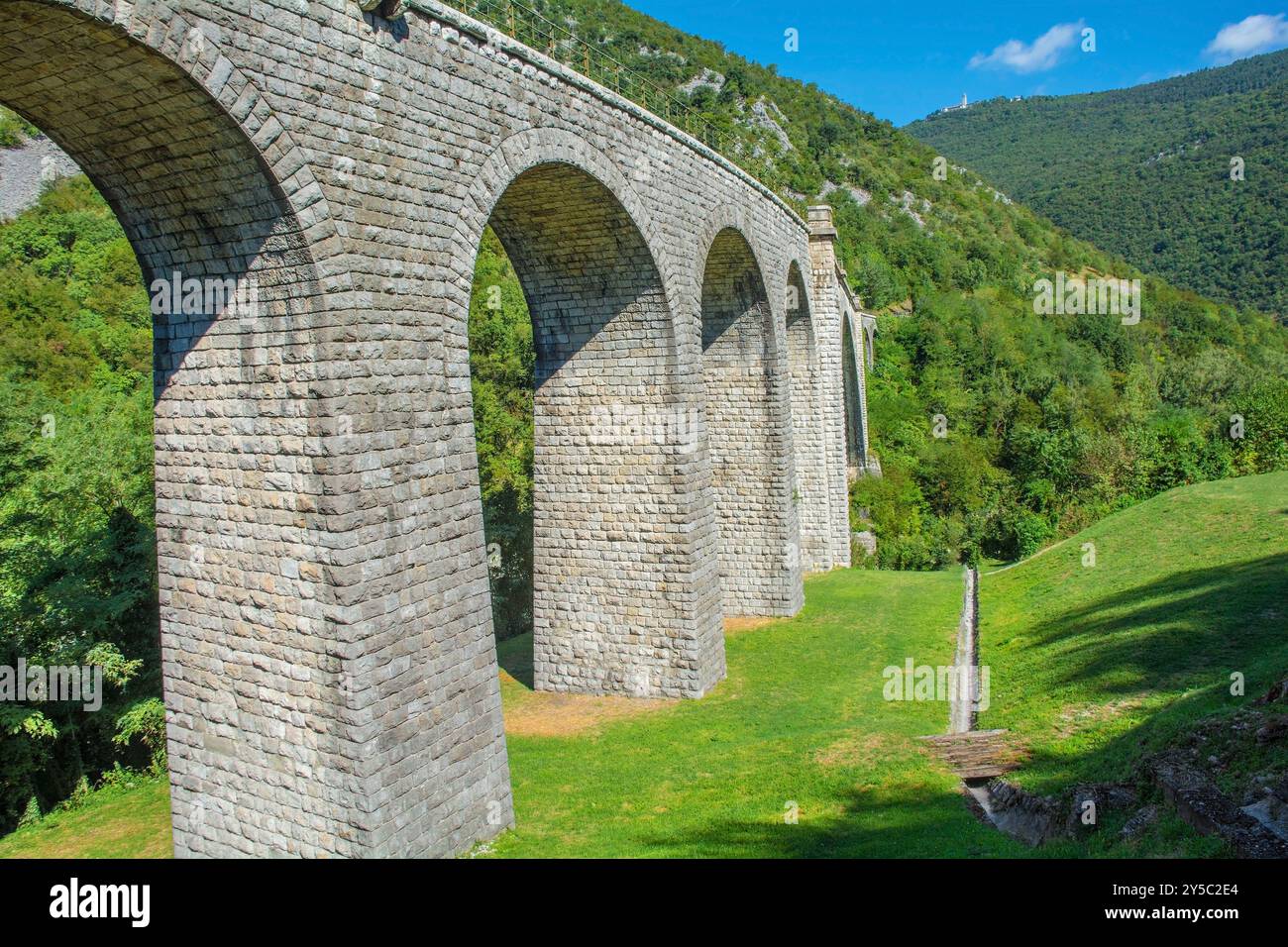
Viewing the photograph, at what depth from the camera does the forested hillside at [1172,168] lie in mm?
58281

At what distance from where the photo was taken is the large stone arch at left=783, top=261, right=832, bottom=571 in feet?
70.6

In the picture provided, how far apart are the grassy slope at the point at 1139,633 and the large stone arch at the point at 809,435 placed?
3862mm

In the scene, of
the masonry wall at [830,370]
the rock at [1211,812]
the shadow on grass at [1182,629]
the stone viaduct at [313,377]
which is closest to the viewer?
the rock at [1211,812]

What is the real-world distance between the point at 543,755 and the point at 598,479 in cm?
396

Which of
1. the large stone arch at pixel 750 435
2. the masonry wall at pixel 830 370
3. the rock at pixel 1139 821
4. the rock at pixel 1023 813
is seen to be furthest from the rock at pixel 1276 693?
the masonry wall at pixel 830 370

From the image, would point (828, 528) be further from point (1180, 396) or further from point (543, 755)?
point (1180, 396)

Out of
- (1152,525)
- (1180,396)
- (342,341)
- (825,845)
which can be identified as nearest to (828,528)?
(1152,525)

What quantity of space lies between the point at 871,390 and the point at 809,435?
18095 mm

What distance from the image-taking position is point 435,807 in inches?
309

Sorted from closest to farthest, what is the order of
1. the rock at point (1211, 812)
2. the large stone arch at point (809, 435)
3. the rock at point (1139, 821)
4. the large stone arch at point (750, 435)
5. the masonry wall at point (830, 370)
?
the rock at point (1211, 812), the rock at point (1139, 821), the large stone arch at point (750, 435), the large stone arch at point (809, 435), the masonry wall at point (830, 370)

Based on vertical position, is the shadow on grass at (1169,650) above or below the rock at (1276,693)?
below

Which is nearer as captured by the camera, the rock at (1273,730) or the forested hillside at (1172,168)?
the rock at (1273,730)

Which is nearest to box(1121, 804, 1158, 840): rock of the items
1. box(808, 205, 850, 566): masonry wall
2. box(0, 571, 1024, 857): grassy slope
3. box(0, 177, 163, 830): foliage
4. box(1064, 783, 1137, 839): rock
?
box(1064, 783, 1137, 839): rock

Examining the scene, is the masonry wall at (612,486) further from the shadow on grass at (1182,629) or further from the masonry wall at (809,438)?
the masonry wall at (809,438)
